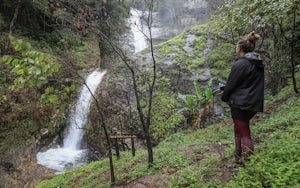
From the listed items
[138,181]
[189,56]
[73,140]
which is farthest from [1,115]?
[189,56]

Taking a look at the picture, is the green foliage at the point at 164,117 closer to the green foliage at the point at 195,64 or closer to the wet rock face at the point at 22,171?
the green foliage at the point at 195,64

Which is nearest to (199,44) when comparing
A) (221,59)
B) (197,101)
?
(221,59)

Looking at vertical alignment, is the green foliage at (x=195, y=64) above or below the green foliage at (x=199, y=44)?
below

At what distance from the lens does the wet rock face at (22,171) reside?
6.80 meters

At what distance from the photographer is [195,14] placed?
2881cm

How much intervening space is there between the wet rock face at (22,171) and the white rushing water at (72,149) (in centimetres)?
78

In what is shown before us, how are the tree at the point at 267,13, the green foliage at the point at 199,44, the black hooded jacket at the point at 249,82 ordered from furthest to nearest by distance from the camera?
the green foliage at the point at 199,44 → the tree at the point at 267,13 → the black hooded jacket at the point at 249,82

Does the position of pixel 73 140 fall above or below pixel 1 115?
below

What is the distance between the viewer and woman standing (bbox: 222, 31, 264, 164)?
116 inches

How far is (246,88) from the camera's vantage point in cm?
298

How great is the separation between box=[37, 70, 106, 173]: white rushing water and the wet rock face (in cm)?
78

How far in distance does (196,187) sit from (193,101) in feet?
20.9

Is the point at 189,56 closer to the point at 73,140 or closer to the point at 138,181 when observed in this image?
the point at 73,140

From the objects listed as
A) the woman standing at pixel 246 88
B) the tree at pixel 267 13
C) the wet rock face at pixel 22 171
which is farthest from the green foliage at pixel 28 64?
the wet rock face at pixel 22 171
